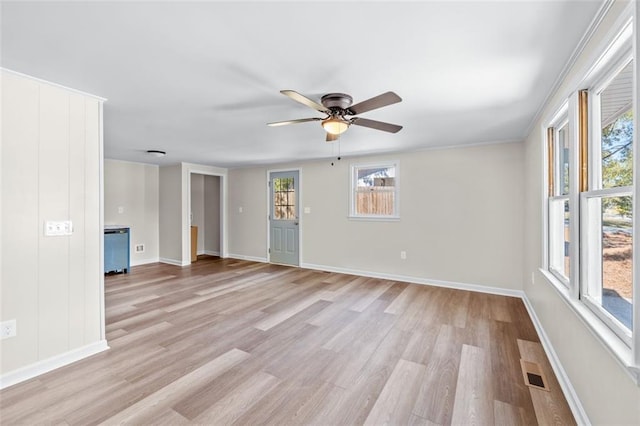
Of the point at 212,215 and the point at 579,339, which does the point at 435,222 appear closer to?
the point at 579,339

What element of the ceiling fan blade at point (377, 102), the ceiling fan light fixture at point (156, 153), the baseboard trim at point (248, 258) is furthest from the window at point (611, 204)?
the baseboard trim at point (248, 258)

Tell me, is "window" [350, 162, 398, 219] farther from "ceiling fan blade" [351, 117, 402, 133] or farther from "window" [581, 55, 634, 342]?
"window" [581, 55, 634, 342]

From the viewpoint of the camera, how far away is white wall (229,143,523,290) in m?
4.12

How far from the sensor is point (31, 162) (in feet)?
7.01

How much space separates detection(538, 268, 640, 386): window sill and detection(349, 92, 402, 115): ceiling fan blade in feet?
5.64

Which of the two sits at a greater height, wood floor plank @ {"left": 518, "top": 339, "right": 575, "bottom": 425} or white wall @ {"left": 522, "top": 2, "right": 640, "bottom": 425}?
white wall @ {"left": 522, "top": 2, "right": 640, "bottom": 425}

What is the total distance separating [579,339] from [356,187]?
13.0 ft

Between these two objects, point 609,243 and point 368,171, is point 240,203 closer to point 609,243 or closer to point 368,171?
point 368,171

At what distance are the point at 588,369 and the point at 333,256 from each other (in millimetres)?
4225

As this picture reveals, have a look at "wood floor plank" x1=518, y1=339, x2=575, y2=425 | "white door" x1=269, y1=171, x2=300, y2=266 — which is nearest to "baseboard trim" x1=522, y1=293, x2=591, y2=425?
"wood floor plank" x1=518, y1=339, x2=575, y2=425

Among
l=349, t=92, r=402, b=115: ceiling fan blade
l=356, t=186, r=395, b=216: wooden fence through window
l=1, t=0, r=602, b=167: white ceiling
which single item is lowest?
l=356, t=186, r=395, b=216: wooden fence through window

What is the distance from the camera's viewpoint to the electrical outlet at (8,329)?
6.56 feet

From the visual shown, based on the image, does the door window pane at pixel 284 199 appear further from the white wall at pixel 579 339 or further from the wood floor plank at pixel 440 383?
the white wall at pixel 579 339

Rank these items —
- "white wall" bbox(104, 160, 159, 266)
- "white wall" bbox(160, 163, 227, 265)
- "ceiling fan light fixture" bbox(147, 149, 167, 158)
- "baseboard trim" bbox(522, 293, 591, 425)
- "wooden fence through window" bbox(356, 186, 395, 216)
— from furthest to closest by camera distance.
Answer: "white wall" bbox(160, 163, 227, 265)
"white wall" bbox(104, 160, 159, 266)
"wooden fence through window" bbox(356, 186, 395, 216)
"ceiling fan light fixture" bbox(147, 149, 167, 158)
"baseboard trim" bbox(522, 293, 591, 425)
